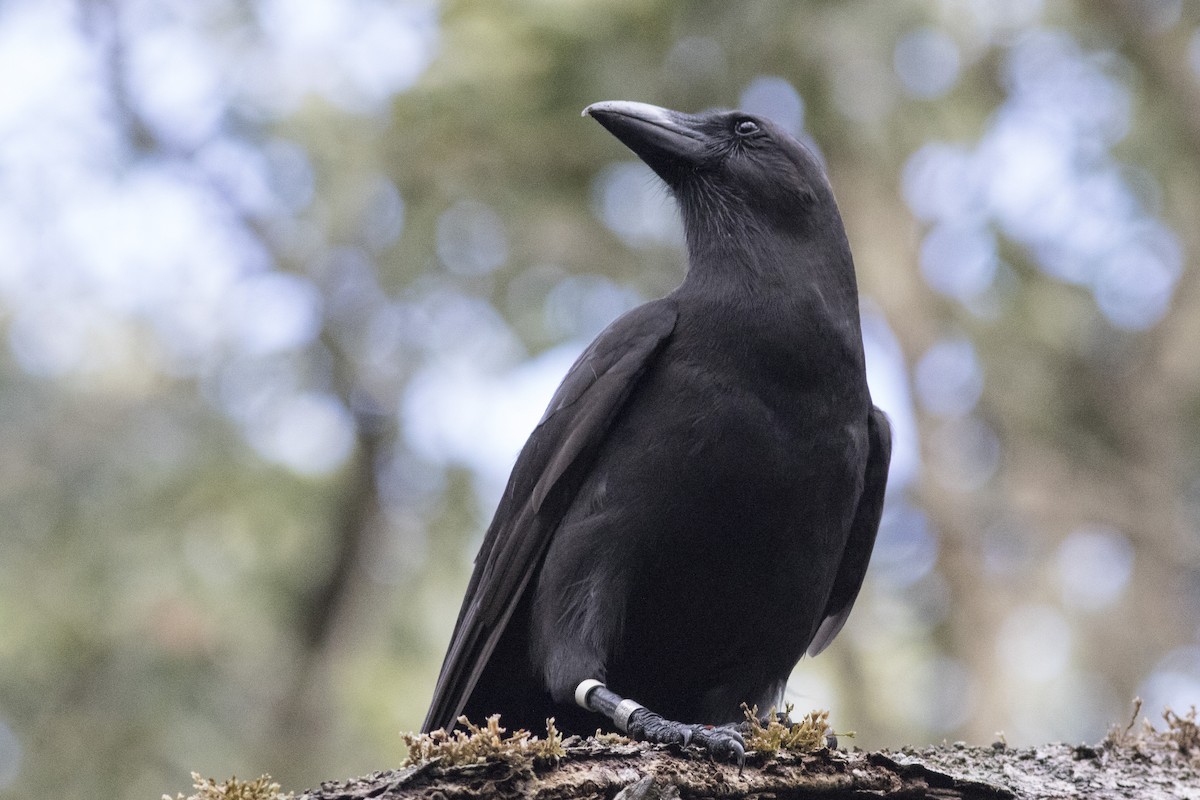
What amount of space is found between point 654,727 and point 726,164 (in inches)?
94.7

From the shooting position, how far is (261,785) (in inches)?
122

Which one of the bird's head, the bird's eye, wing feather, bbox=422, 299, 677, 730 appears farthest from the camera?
the bird's eye

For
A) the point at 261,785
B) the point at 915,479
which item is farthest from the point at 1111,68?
the point at 261,785

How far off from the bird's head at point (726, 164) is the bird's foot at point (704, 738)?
1.99 meters

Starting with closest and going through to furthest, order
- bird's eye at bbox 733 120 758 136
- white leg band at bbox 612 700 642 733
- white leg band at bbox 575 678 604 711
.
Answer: white leg band at bbox 612 700 642 733, white leg band at bbox 575 678 604 711, bird's eye at bbox 733 120 758 136

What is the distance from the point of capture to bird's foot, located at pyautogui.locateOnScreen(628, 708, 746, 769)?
3.47 meters

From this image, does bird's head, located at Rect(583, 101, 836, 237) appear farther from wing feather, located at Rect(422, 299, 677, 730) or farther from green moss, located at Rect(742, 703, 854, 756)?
green moss, located at Rect(742, 703, 854, 756)

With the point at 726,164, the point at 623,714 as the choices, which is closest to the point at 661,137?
the point at 726,164

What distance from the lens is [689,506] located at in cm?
408

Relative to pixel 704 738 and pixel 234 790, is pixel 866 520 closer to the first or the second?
pixel 704 738

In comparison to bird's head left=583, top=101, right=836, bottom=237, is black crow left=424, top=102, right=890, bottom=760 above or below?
below

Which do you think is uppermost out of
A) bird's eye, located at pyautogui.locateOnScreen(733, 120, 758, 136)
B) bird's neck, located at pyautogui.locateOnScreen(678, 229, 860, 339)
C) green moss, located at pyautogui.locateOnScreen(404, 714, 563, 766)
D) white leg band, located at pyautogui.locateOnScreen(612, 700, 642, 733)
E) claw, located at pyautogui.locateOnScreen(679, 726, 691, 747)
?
bird's eye, located at pyautogui.locateOnScreen(733, 120, 758, 136)

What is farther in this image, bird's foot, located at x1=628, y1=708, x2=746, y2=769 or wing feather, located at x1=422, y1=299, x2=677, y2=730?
wing feather, located at x1=422, y1=299, x2=677, y2=730

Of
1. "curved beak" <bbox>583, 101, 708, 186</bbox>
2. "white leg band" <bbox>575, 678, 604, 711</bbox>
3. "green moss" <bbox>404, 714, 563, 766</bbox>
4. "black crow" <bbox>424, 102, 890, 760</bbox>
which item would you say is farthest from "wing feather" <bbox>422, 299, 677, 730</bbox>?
"green moss" <bbox>404, 714, 563, 766</bbox>
